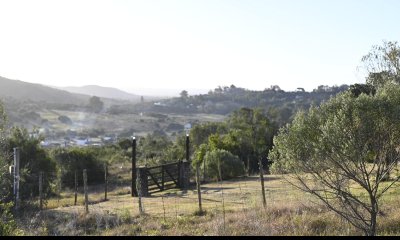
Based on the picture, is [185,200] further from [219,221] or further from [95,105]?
[95,105]

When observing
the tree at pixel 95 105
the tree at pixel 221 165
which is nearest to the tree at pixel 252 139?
the tree at pixel 221 165

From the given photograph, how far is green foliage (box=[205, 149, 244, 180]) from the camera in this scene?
3136cm

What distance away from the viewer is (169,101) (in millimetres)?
191750

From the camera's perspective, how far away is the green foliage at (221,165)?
31359mm

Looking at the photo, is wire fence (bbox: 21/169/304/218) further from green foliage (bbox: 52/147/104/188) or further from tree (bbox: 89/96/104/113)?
tree (bbox: 89/96/104/113)

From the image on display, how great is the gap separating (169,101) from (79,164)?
6103 inches

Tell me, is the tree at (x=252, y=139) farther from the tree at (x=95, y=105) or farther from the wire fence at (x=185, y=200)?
the tree at (x=95, y=105)

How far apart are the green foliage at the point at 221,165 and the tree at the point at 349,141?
69.0 feet

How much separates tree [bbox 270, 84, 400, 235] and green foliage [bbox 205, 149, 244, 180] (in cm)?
2104

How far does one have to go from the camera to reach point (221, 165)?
3134cm

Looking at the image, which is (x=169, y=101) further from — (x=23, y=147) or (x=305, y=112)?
(x=305, y=112)

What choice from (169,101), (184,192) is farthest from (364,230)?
(169,101)

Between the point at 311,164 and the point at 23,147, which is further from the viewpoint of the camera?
the point at 23,147

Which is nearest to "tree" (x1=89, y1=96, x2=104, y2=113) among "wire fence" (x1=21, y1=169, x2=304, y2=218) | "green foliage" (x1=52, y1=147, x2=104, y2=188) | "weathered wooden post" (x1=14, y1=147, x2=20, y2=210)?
"green foliage" (x1=52, y1=147, x2=104, y2=188)
